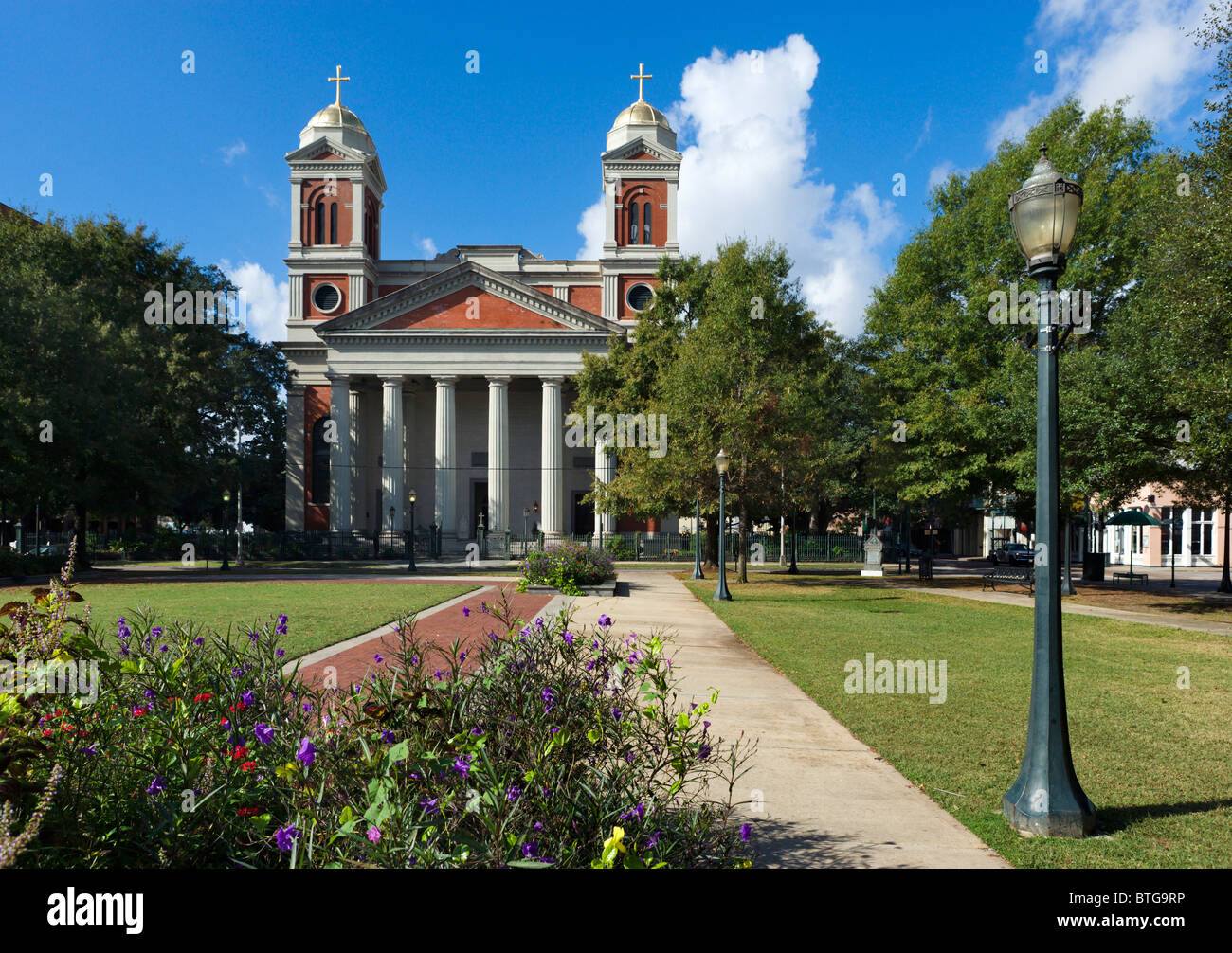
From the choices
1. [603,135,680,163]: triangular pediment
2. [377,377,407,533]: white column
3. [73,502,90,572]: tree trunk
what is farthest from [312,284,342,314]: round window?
[73,502,90,572]: tree trunk

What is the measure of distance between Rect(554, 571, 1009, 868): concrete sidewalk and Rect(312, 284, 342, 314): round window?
2015 inches

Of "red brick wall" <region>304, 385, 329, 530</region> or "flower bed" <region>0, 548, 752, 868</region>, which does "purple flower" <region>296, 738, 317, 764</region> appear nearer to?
"flower bed" <region>0, 548, 752, 868</region>

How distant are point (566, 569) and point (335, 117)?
48.9 m

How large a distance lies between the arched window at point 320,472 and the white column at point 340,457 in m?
3.49

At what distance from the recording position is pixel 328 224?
178ft

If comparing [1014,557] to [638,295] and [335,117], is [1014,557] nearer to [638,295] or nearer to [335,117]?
[638,295]

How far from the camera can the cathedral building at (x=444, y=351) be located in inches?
1876

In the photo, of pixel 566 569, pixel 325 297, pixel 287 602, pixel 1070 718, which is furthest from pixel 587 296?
pixel 1070 718

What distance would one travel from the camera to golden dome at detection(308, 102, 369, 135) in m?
54.7

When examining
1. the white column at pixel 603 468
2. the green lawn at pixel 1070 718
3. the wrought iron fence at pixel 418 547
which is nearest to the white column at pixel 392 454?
the wrought iron fence at pixel 418 547

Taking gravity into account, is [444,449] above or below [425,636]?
above

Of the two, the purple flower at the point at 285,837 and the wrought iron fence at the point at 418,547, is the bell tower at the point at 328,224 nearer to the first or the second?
the wrought iron fence at the point at 418,547

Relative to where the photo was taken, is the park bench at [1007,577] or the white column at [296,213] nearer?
the park bench at [1007,577]

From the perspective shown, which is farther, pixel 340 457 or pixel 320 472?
pixel 320 472
